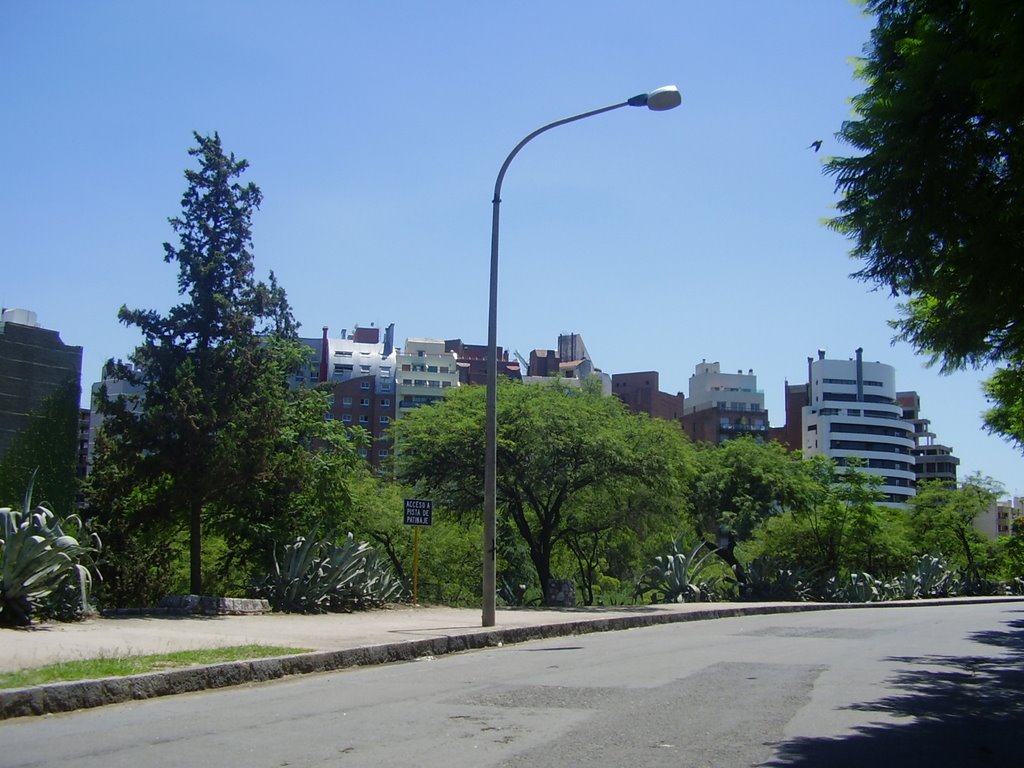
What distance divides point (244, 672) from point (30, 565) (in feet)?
16.0

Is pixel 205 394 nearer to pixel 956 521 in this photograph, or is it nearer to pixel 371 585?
pixel 371 585

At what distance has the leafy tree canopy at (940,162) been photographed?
733 centimetres

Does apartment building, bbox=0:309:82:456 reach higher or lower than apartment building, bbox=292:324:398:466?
lower

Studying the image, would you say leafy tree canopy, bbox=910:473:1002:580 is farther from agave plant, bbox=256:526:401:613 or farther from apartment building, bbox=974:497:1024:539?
apartment building, bbox=974:497:1024:539

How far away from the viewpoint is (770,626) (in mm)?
20531

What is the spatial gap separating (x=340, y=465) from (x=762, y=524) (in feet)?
68.1

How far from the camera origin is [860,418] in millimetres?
134250

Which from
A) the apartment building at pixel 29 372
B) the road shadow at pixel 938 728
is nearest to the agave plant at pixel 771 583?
the road shadow at pixel 938 728

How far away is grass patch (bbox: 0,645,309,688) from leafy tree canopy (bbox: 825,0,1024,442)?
7797 mm

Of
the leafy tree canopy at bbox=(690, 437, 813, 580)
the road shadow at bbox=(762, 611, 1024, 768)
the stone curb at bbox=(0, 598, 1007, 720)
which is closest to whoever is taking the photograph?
the road shadow at bbox=(762, 611, 1024, 768)

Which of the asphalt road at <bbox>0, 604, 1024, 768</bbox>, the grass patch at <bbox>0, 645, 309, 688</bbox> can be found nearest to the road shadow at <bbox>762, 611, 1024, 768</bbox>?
the asphalt road at <bbox>0, 604, 1024, 768</bbox>

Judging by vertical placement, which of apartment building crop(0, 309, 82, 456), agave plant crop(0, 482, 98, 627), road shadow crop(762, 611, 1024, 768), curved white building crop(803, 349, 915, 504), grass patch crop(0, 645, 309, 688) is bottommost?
road shadow crop(762, 611, 1024, 768)

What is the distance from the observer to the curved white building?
132875 mm

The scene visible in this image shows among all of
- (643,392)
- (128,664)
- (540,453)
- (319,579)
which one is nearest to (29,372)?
(319,579)
